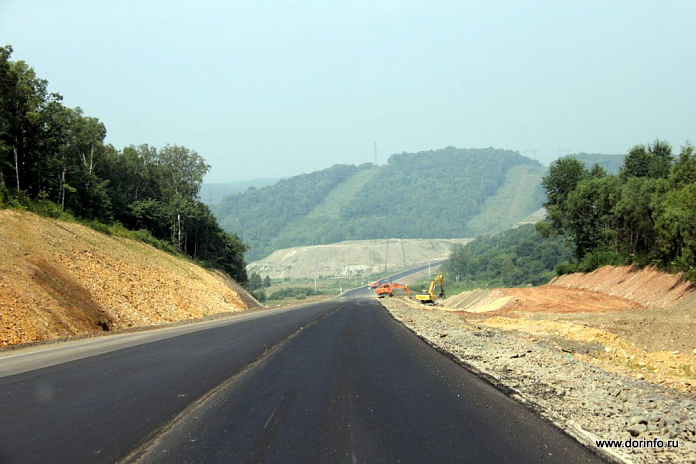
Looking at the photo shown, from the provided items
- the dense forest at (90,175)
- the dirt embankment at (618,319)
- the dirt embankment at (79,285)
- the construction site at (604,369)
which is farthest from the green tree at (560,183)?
the dense forest at (90,175)

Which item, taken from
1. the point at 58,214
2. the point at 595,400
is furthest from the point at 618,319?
the point at 58,214

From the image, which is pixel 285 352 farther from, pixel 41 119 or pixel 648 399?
pixel 41 119

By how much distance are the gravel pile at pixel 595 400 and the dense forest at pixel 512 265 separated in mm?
96334

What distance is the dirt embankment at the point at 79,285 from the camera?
25.7m

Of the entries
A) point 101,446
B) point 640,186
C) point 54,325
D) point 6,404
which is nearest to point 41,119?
point 54,325

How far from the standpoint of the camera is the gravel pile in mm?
7062

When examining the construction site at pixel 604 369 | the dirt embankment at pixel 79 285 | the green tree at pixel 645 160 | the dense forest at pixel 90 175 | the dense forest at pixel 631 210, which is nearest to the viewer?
the construction site at pixel 604 369

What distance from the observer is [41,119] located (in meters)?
43.9

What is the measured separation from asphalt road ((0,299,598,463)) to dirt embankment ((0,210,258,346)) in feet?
38.3

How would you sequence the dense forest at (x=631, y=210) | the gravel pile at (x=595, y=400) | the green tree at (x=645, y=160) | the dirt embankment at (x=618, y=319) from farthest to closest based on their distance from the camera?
the green tree at (x=645, y=160) → the dense forest at (x=631, y=210) → the dirt embankment at (x=618, y=319) → the gravel pile at (x=595, y=400)

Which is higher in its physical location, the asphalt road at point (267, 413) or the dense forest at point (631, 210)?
the dense forest at point (631, 210)

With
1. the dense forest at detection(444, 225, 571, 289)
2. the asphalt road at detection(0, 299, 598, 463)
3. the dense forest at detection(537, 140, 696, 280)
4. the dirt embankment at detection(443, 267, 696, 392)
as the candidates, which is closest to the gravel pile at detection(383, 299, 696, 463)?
the asphalt road at detection(0, 299, 598, 463)

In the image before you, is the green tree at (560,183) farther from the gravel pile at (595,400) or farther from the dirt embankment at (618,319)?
the gravel pile at (595,400)

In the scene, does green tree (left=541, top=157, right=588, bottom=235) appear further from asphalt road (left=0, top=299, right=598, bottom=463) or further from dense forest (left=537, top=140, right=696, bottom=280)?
asphalt road (left=0, top=299, right=598, bottom=463)
